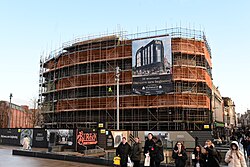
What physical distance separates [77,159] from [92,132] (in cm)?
622

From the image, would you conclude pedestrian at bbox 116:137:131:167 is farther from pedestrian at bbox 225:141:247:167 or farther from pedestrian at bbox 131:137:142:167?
pedestrian at bbox 225:141:247:167

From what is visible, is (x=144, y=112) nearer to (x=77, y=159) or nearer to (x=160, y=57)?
(x=160, y=57)

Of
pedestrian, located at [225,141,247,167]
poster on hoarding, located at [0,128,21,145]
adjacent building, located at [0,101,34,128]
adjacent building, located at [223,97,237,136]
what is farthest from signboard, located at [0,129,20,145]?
adjacent building, located at [223,97,237,136]

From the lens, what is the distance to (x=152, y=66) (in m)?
34.8

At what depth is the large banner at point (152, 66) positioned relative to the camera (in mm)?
33906

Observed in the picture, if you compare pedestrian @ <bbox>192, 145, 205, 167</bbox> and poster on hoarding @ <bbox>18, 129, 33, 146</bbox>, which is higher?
pedestrian @ <bbox>192, 145, 205, 167</bbox>

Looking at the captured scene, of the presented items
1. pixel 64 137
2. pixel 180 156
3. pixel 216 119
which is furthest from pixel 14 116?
pixel 180 156

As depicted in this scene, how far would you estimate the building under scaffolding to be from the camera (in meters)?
34.0

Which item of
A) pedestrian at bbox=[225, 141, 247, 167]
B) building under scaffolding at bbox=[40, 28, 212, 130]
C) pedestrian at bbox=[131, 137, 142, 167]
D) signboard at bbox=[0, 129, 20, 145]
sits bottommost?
signboard at bbox=[0, 129, 20, 145]

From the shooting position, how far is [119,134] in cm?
2488

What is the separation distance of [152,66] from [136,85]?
3.25 m

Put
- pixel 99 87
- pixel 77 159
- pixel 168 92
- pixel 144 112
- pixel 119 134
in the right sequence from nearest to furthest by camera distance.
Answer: pixel 77 159, pixel 119 134, pixel 168 92, pixel 144 112, pixel 99 87

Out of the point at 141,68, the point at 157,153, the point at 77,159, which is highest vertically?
the point at 141,68

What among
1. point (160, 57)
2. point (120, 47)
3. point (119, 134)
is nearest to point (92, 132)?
point (119, 134)
